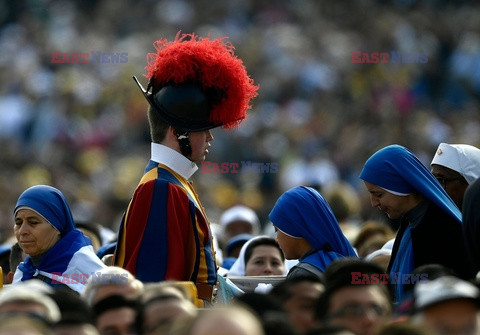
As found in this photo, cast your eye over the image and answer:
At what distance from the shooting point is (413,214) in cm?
646

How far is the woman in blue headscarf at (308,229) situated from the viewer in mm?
6742

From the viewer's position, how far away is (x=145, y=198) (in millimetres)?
6355

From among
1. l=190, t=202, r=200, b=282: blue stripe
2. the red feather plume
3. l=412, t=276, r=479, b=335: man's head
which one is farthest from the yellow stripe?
l=412, t=276, r=479, b=335: man's head

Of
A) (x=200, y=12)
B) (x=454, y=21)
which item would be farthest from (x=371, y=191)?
(x=200, y=12)

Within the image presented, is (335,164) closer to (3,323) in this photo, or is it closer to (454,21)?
(454,21)

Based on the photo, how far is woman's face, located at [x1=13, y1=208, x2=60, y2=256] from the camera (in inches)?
272

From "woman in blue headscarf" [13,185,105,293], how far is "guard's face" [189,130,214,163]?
0.84 meters

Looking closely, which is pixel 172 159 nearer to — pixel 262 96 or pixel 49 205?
pixel 49 205

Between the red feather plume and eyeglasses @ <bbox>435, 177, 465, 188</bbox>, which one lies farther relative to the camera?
eyeglasses @ <bbox>435, 177, 465, 188</bbox>

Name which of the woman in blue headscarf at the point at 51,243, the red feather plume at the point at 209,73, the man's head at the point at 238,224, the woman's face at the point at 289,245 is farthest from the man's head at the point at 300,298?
the man's head at the point at 238,224

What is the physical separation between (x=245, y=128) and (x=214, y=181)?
103 cm

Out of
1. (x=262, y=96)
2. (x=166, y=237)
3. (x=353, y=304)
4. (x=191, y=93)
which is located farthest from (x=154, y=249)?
(x=262, y=96)

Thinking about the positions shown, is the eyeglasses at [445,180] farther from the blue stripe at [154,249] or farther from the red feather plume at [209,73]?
the blue stripe at [154,249]

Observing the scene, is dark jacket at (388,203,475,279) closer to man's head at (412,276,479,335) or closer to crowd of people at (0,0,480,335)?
crowd of people at (0,0,480,335)
